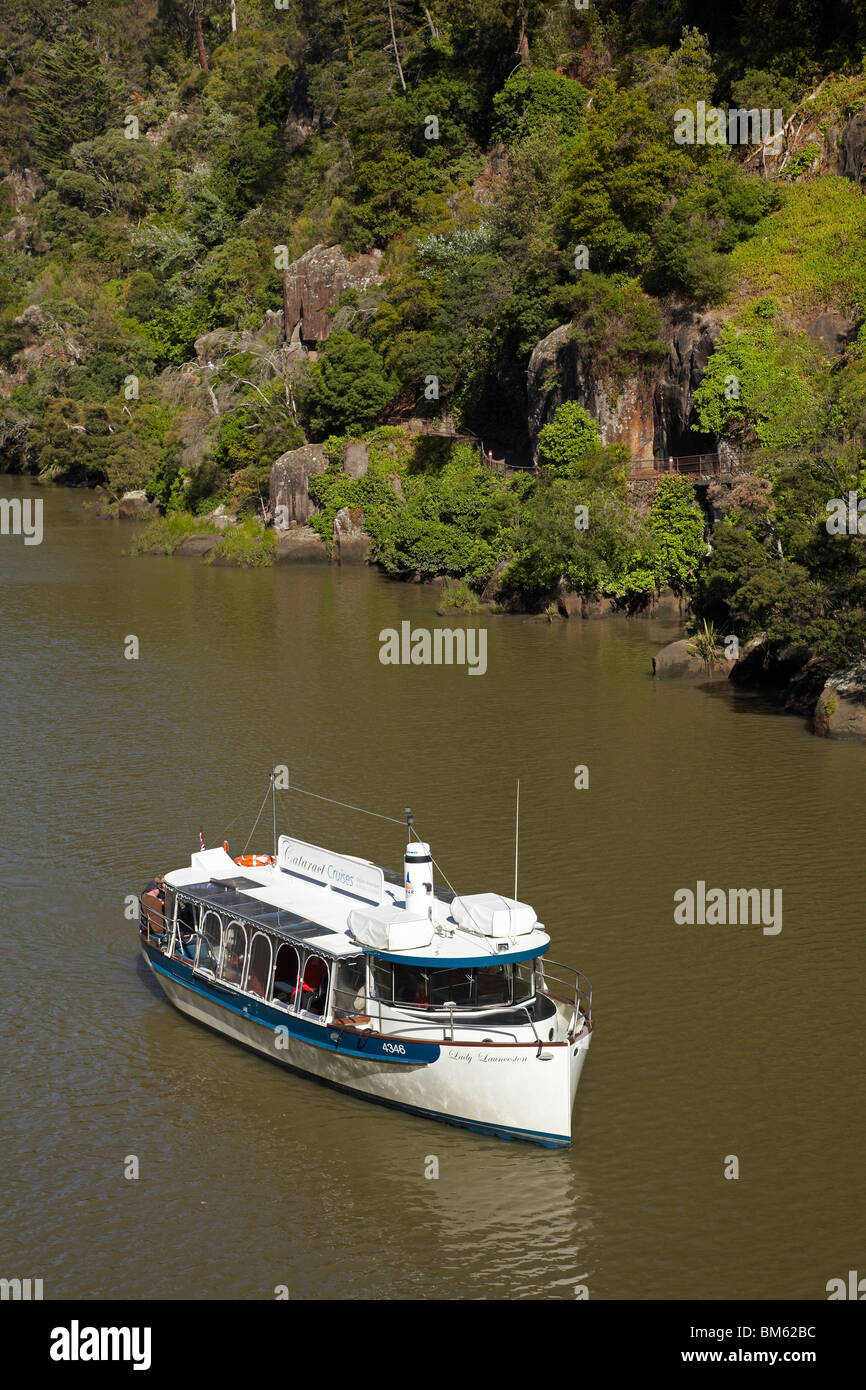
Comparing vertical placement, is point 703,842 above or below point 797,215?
below

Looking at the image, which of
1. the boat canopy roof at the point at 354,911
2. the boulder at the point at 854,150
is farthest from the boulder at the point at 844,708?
the boulder at the point at 854,150

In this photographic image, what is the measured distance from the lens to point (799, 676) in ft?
144

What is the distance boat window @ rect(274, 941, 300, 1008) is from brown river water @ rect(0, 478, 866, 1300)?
4.74 feet

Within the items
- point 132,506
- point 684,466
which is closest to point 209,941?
point 684,466

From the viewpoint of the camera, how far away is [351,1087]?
22.0m

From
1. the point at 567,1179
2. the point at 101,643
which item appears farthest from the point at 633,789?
the point at 101,643

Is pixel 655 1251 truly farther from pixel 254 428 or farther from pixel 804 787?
pixel 254 428

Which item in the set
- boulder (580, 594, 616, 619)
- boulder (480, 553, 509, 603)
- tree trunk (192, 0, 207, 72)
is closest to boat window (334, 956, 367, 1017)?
boulder (580, 594, 616, 619)

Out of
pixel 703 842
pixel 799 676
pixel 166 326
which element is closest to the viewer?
pixel 703 842

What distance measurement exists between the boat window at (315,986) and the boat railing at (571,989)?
3435 millimetres

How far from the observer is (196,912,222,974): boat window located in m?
24.0

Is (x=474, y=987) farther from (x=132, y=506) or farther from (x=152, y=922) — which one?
(x=132, y=506)

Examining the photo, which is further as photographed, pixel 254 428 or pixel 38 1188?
pixel 254 428
